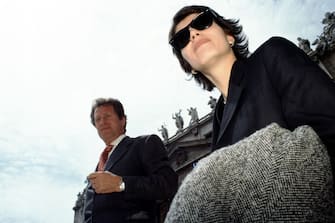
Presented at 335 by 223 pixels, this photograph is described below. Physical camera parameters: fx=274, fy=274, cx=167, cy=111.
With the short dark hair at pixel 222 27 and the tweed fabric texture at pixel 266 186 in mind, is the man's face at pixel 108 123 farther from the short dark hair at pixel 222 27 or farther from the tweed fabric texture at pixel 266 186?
the tweed fabric texture at pixel 266 186

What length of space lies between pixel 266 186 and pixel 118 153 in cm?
297

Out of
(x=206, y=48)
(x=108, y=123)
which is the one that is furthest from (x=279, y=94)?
(x=108, y=123)

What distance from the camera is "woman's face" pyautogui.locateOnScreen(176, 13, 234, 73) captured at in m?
1.90

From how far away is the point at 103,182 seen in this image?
2.77 metres

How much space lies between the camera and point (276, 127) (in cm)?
79

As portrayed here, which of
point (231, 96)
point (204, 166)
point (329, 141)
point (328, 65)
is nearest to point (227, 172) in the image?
point (204, 166)

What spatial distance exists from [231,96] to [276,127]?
0.87 m

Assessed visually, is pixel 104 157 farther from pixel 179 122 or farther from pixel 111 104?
pixel 179 122

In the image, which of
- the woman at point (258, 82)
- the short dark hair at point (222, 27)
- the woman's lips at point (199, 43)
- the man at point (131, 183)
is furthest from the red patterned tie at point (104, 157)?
the woman's lips at point (199, 43)

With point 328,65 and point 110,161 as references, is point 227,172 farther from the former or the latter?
point 328,65

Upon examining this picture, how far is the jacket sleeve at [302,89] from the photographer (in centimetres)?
99

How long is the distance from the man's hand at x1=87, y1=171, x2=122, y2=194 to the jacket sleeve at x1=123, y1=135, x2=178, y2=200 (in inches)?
5.2

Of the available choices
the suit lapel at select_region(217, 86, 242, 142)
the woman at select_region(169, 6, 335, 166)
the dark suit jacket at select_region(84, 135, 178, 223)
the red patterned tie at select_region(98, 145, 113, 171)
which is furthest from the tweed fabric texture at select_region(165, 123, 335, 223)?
the red patterned tie at select_region(98, 145, 113, 171)

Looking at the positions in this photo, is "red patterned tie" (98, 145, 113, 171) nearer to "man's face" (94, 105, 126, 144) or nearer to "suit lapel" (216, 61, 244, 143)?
"man's face" (94, 105, 126, 144)
